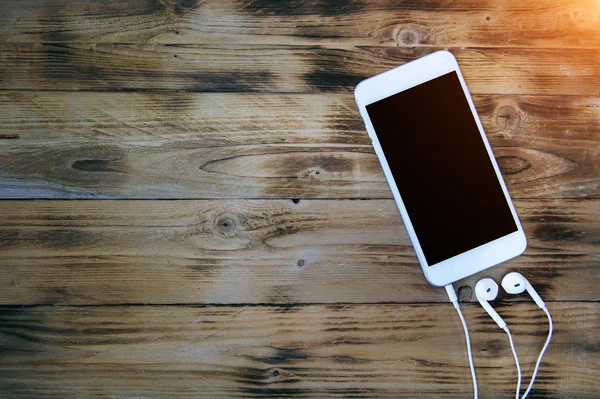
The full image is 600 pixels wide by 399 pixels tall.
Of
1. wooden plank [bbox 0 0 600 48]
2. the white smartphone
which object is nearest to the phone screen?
the white smartphone

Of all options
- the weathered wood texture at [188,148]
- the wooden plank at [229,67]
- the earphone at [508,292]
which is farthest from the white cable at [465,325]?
the wooden plank at [229,67]

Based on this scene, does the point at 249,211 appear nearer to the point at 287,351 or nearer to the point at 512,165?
the point at 287,351

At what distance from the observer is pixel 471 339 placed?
2.45 ft

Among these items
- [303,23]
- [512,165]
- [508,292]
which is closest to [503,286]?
[508,292]

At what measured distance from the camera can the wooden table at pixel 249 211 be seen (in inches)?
28.9

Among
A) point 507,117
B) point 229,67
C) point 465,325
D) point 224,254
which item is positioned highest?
point 229,67

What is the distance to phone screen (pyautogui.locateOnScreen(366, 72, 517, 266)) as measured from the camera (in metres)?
0.73

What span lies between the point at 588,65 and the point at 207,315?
763mm

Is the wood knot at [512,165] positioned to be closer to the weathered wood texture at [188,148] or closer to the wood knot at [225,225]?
the weathered wood texture at [188,148]

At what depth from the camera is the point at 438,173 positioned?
2.41 ft

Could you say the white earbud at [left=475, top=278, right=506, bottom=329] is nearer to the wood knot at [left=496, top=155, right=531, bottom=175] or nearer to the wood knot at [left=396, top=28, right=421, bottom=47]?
the wood knot at [left=496, top=155, right=531, bottom=175]

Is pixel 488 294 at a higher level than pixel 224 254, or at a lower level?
lower

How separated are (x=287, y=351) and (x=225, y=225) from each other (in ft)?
0.75

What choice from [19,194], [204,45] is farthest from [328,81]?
[19,194]
